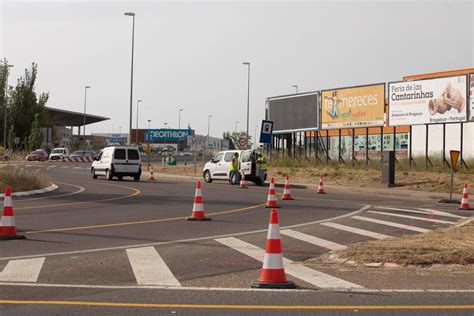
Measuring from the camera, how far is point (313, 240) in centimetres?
1249

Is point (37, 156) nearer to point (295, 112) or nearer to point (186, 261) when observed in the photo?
point (295, 112)

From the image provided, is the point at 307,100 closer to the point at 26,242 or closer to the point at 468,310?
the point at 26,242

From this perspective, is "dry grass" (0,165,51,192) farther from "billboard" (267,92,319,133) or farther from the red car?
the red car

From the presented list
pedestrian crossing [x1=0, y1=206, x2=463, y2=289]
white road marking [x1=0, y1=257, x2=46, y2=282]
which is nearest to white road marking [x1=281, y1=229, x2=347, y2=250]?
pedestrian crossing [x1=0, y1=206, x2=463, y2=289]

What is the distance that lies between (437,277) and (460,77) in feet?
100

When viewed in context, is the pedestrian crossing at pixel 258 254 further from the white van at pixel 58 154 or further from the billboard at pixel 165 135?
the billboard at pixel 165 135

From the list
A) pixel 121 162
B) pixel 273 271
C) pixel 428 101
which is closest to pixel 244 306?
pixel 273 271

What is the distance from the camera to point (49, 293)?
7.46 metres

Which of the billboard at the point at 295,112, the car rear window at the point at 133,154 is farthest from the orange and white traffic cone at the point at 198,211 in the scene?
the billboard at the point at 295,112

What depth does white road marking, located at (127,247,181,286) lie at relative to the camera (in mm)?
8273

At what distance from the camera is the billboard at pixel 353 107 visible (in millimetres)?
43031

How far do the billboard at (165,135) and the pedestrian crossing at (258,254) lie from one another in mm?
117508

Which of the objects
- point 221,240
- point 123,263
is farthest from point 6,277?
point 221,240

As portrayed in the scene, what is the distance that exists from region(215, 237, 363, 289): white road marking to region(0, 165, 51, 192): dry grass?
13971 millimetres
